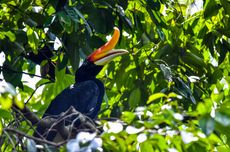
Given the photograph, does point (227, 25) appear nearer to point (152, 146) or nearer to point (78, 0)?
point (78, 0)

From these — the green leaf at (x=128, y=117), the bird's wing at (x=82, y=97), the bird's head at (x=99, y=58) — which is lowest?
the bird's wing at (x=82, y=97)

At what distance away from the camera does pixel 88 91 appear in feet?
16.9

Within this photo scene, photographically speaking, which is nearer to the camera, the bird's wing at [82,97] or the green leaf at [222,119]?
the green leaf at [222,119]

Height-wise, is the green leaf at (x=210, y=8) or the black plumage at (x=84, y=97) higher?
the green leaf at (x=210, y=8)

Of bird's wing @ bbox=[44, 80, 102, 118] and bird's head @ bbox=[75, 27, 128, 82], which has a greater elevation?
bird's head @ bbox=[75, 27, 128, 82]

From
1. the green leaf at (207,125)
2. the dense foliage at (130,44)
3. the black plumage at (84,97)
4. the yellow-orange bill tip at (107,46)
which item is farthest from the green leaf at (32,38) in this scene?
the green leaf at (207,125)

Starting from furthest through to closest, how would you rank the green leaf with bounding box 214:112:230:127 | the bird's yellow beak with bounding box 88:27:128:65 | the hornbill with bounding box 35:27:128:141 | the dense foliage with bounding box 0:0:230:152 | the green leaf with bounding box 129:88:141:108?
the hornbill with bounding box 35:27:128:141 < the bird's yellow beak with bounding box 88:27:128:65 < the green leaf with bounding box 129:88:141:108 < the dense foliage with bounding box 0:0:230:152 < the green leaf with bounding box 214:112:230:127

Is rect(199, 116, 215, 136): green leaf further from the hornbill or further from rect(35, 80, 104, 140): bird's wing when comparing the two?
rect(35, 80, 104, 140): bird's wing

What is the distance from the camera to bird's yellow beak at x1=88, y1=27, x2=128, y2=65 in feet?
14.6

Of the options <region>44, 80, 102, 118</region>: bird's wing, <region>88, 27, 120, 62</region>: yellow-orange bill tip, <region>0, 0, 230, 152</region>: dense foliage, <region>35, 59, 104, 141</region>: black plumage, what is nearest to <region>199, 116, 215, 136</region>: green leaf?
<region>0, 0, 230, 152</region>: dense foliage

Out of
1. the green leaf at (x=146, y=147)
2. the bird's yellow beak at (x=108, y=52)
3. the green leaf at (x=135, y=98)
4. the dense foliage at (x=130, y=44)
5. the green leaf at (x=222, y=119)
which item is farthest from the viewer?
the bird's yellow beak at (x=108, y=52)

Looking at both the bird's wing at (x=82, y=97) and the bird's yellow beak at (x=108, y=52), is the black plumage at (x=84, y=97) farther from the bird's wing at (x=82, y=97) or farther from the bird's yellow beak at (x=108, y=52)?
the bird's yellow beak at (x=108, y=52)

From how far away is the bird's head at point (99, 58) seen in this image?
14.9 feet

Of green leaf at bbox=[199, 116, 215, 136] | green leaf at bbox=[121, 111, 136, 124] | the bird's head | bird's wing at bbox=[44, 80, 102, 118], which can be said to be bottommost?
bird's wing at bbox=[44, 80, 102, 118]
